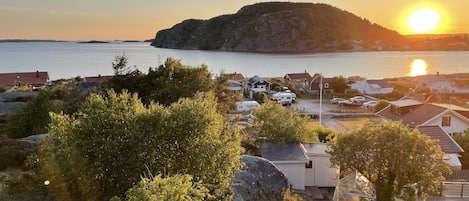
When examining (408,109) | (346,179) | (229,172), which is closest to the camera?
(229,172)

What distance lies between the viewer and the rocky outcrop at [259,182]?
43.4 feet

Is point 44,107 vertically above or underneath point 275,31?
underneath

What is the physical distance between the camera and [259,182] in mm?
14008

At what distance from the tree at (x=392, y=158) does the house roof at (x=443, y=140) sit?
26.3 feet

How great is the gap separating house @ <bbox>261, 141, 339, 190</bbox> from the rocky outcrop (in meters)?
3.27

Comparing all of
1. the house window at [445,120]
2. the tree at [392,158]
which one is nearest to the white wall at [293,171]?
the tree at [392,158]

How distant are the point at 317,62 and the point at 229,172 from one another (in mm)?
136699

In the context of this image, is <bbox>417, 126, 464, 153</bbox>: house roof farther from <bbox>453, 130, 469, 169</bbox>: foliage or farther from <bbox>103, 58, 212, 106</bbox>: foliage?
<bbox>103, 58, 212, 106</bbox>: foliage

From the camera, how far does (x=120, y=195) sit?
9.45 metres

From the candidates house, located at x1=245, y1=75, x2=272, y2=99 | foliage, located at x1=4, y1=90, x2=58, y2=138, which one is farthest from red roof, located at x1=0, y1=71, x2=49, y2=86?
foliage, located at x1=4, y1=90, x2=58, y2=138

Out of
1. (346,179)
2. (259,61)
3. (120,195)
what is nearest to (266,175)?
(346,179)

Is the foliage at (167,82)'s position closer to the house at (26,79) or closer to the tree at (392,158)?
the tree at (392,158)

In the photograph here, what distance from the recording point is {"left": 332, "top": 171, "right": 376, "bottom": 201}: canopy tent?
1536cm

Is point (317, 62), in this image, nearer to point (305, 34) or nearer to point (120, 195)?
point (305, 34)
